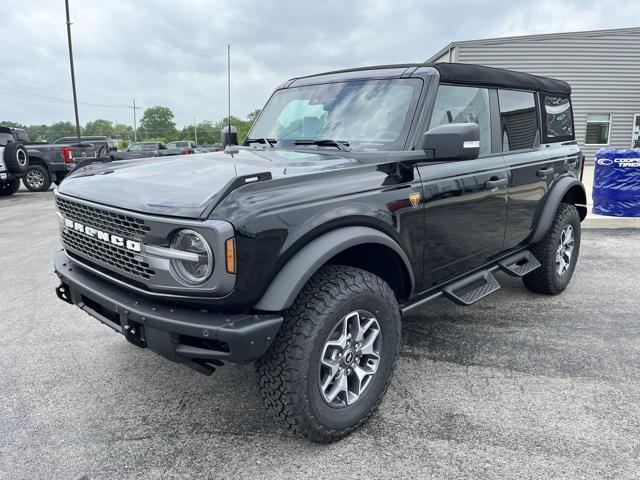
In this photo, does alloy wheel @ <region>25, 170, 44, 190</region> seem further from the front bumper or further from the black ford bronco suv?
the front bumper

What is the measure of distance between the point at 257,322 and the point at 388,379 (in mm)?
972

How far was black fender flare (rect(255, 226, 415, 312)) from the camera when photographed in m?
2.14

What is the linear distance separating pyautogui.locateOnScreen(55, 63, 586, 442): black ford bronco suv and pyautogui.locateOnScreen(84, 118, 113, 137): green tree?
12234 cm

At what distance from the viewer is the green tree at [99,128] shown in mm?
115812

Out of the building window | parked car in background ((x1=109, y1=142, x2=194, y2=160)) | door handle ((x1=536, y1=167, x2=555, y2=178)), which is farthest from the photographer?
the building window

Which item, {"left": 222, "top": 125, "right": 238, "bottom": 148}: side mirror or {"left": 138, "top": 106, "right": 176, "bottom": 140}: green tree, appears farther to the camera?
{"left": 138, "top": 106, "right": 176, "bottom": 140}: green tree

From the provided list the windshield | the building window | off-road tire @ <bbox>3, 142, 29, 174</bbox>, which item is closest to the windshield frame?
the windshield

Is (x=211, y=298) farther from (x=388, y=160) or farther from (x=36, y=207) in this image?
(x=36, y=207)

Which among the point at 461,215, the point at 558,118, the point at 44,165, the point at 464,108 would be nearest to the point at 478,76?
the point at 464,108

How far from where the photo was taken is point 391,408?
9.12ft

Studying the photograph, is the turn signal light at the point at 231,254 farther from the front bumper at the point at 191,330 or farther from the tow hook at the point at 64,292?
the tow hook at the point at 64,292

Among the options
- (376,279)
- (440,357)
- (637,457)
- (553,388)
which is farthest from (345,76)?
(637,457)

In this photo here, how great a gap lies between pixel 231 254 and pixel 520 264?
116 inches

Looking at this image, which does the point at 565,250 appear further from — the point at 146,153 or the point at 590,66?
the point at 590,66
